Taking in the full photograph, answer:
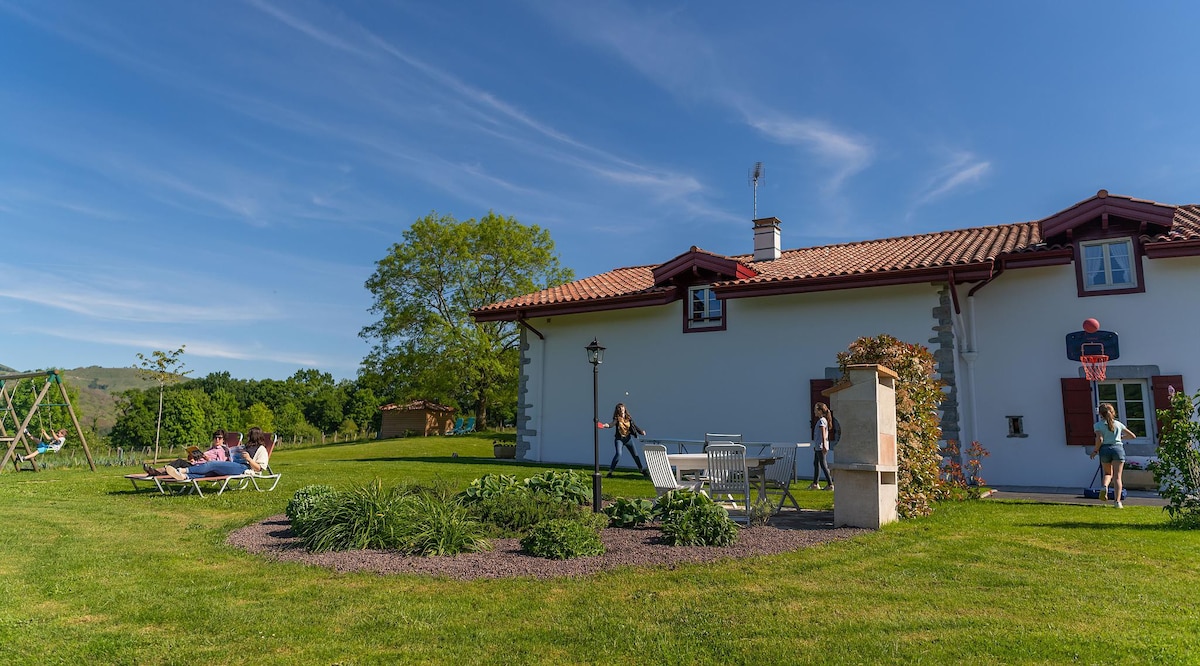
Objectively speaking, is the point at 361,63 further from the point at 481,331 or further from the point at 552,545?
the point at 481,331

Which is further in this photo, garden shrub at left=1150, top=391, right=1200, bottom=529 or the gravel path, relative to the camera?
garden shrub at left=1150, top=391, right=1200, bottom=529

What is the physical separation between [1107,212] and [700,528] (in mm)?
11828

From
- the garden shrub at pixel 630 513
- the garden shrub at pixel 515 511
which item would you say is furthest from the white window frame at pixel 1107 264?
the garden shrub at pixel 515 511

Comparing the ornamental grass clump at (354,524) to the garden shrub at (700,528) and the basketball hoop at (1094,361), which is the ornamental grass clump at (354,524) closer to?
the garden shrub at (700,528)

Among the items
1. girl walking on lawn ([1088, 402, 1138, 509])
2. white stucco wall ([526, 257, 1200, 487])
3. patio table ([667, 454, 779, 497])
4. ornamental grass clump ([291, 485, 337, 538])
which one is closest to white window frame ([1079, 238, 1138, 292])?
white stucco wall ([526, 257, 1200, 487])

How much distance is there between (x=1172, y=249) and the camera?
1285 cm

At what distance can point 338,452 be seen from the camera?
25953 mm

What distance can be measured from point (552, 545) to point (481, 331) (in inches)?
1090

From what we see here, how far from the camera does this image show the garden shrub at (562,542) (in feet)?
19.9

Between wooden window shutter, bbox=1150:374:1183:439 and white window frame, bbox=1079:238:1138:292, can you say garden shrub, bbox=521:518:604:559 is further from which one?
white window frame, bbox=1079:238:1138:292

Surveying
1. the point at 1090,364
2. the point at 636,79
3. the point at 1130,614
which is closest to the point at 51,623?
the point at 1130,614

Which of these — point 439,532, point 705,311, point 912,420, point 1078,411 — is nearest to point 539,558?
point 439,532

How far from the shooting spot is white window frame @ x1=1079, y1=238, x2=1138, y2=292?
530 inches

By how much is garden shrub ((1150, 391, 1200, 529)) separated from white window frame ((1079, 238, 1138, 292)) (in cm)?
657
